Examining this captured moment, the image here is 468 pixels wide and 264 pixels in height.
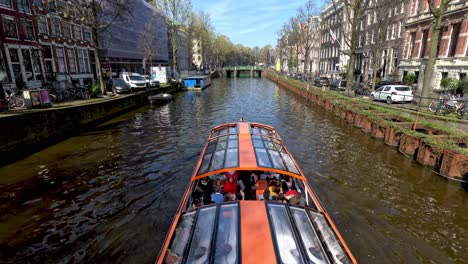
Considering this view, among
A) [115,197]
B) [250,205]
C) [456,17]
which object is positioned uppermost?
[456,17]

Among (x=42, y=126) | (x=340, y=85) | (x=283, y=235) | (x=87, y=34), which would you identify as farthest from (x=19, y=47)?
(x=340, y=85)

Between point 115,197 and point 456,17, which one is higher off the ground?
point 456,17

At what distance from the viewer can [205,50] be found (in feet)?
331

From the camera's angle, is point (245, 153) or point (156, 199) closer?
point (245, 153)

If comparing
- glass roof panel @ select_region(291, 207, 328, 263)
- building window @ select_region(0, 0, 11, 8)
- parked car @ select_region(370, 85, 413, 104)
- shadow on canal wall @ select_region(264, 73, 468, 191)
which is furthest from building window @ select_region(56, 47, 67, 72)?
glass roof panel @ select_region(291, 207, 328, 263)

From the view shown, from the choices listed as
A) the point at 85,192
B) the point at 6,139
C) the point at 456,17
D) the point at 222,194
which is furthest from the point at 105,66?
the point at 456,17

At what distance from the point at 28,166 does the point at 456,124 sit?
25.0 meters

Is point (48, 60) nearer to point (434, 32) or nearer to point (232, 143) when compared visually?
point (232, 143)

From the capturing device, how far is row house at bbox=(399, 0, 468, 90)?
30.4 metres

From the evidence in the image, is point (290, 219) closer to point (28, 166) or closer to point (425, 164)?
point (425, 164)

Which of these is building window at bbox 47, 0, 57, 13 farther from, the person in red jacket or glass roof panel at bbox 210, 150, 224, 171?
the person in red jacket

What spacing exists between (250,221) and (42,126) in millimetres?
17512

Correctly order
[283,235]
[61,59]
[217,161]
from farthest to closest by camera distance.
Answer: [61,59] → [217,161] → [283,235]

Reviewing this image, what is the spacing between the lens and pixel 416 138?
13.6 metres
